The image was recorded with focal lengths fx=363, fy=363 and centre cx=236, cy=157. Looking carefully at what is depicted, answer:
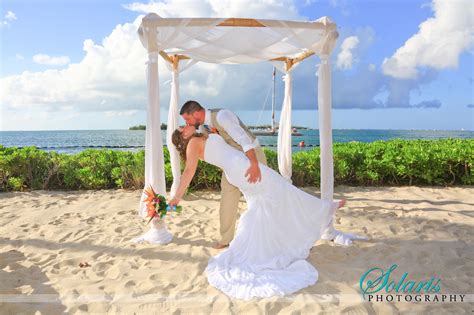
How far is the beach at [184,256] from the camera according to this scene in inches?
123

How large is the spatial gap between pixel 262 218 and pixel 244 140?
864 mm

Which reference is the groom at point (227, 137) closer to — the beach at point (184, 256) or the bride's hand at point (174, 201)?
the beach at point (184, 256)

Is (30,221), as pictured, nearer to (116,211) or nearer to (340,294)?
(116,211)

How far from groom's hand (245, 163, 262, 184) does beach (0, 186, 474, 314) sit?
1.07 meters

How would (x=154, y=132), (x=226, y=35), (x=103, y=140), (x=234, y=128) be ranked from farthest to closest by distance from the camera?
(x=103, y=140)
(x=226, y=35)
(x=154, y=132)
(x=234, y=128)

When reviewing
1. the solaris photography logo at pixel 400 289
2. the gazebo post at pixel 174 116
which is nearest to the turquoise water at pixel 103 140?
the gazebo post at pixel 174 116

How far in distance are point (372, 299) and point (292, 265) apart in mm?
824

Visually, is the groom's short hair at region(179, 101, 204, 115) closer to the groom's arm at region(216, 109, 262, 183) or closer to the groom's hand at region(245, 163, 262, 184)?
the groom's arm at region(216, 109, 262, 183)

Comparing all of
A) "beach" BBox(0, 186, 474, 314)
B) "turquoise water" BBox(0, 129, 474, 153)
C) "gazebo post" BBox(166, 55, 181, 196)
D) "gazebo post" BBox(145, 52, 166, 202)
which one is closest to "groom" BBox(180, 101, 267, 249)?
"beach" BBox(0, 186, 474, 314)

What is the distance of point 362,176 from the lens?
7801 mm

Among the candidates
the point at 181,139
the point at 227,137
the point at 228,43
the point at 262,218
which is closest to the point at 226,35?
the point at 228,43

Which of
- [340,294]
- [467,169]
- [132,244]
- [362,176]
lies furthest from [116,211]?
[467,169]

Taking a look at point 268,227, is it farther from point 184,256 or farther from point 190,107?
point 190,107

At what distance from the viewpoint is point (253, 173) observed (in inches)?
153
